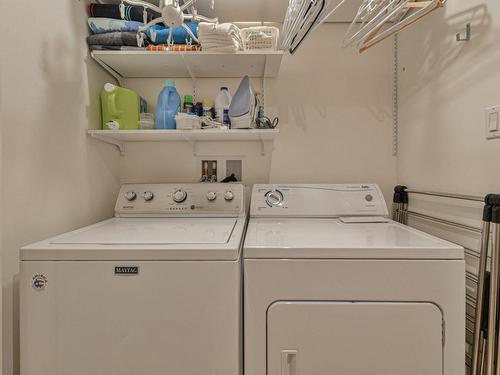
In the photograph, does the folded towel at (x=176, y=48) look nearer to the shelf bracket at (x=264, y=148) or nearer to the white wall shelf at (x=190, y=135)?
the white wall shelf at (x=190, y=135)

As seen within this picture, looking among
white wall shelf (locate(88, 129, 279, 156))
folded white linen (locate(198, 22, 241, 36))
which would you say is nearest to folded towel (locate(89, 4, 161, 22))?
folded white linen (locate(198, 22, 241, 36))

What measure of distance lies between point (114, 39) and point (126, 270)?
131 centimetres

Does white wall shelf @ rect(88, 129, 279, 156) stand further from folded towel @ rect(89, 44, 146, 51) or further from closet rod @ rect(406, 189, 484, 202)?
closet rod @ rect(406, 189, 484, 202)

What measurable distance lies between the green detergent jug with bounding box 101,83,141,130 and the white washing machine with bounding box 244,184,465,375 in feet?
3.72

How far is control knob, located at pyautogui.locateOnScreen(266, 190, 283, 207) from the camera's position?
173 cm

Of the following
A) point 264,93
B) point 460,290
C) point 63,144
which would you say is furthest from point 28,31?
point 460,290

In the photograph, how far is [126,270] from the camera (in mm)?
949

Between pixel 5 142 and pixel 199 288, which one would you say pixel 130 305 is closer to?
pixel 199 288

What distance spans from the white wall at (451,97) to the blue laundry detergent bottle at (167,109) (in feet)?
4.58

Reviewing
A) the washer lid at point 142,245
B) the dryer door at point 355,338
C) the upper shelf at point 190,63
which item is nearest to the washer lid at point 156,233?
the washer lid at point 142,245

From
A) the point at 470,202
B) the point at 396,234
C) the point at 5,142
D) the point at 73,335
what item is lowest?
the point at 73,335

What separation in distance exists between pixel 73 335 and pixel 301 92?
69.8 inches

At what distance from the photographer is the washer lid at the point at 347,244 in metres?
0.96

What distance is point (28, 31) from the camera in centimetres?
115
